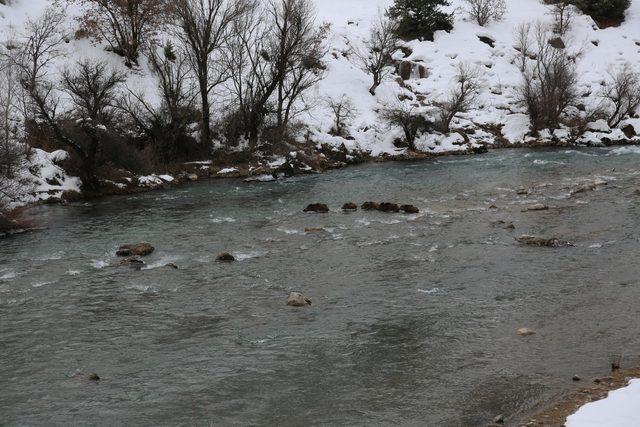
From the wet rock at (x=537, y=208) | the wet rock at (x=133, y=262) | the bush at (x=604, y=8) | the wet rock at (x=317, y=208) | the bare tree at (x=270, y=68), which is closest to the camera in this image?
the wet rock at (x=133, y=262)

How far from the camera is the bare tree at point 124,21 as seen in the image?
41906 mm

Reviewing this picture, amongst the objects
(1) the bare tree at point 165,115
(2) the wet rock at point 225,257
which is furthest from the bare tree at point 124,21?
(2) the wet rock at point 225,257

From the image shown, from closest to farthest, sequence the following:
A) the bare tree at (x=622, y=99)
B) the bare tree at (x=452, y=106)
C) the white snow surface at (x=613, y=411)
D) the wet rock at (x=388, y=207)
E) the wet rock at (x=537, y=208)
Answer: the white snow surface at (x=613, y=411)
the wet rock at (x=537, y=208)
the wet rock at (x=388, y=207)
the bare tree at (x=452, y=106)
the bare tree at (x=622, y=99)

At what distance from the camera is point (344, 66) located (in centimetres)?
5322

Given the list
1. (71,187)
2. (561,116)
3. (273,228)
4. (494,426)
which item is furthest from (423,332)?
(561,116)

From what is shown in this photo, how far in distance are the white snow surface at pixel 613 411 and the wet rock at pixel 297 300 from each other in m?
6.72

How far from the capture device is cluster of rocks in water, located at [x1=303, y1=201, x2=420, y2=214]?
77.9 feet

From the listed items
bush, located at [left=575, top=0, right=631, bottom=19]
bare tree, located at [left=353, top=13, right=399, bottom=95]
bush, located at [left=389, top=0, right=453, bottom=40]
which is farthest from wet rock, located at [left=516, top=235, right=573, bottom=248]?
bush, located at [left=575, top=0, right=631, bottom=19]

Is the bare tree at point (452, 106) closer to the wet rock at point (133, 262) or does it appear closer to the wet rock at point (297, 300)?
the wet rock at point (133, 262)

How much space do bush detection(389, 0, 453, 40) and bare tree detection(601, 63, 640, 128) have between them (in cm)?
1873

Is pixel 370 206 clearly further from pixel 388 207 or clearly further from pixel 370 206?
pixel 388 207

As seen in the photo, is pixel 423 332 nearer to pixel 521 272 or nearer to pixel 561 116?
pixel 521 272

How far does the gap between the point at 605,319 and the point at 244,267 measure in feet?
30.2

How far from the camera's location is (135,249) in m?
18.2
